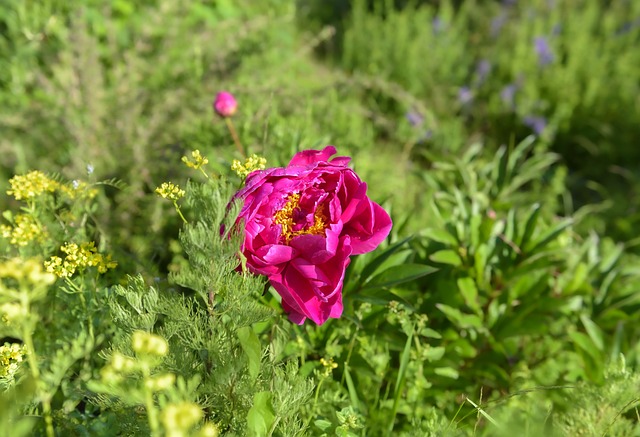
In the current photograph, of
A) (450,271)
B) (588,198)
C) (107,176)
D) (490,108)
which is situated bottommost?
(588,198)

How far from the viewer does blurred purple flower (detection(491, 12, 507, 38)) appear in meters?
3.67

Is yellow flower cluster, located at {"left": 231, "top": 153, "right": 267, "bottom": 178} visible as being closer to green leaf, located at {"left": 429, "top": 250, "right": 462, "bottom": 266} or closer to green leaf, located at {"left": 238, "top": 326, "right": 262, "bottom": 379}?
green leaf, located at {"left": 238, "top": 326, "right": 262, "bottom": 379}

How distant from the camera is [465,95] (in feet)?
10.2

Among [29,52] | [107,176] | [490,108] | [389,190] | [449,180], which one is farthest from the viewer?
[490,108]

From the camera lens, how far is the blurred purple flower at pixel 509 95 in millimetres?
3061

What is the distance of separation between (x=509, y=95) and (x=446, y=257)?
2095 mm

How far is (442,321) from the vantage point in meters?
1.33

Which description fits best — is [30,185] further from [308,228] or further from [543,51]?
[543,51]

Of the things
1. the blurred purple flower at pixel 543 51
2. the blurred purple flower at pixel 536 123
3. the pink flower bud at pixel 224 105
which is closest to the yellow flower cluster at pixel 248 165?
the pink flower bud at pixel 224 105

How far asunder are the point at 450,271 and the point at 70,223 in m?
0.85

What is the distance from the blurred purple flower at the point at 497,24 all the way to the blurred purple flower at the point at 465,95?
0.68m

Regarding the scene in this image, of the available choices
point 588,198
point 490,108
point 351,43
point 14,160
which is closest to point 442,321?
point 14,160

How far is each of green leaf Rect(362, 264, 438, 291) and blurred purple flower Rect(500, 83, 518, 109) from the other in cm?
→ 227

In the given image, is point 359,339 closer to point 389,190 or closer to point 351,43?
point 389,190
